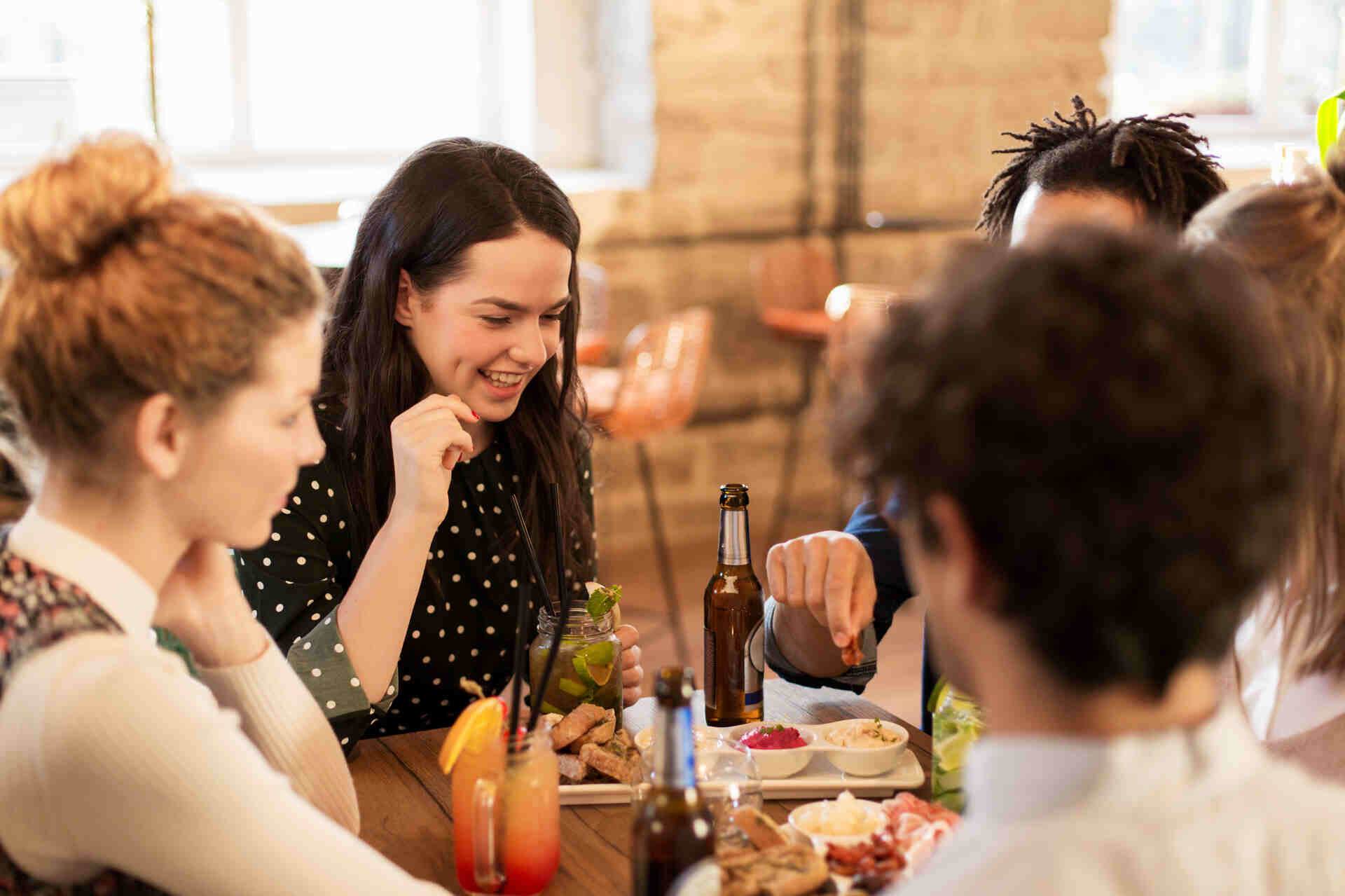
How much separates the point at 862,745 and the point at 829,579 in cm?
19

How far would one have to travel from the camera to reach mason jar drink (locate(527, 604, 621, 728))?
148 cm

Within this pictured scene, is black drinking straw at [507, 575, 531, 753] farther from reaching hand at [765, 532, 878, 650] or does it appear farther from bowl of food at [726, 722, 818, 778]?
reaching hand at [765, 532, 878, 650]

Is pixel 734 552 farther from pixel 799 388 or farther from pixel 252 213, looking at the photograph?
pixel 799 388

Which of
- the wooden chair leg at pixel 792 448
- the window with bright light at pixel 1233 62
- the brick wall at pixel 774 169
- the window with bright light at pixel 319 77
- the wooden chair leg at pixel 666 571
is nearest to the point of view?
the wooden chair leg at pixel 666 571

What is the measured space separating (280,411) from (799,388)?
3943 mm

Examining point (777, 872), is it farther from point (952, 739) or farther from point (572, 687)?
point (572, 687)

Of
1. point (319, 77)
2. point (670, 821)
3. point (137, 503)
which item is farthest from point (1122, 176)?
point (319, 77)

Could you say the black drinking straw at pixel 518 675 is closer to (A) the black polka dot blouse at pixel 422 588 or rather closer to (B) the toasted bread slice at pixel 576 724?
(B) the toasted bread slice at pixel 576 724

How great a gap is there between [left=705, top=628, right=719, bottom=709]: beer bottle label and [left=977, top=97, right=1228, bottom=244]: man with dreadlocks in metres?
0.63

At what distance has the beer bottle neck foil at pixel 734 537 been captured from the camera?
1479 millimetres

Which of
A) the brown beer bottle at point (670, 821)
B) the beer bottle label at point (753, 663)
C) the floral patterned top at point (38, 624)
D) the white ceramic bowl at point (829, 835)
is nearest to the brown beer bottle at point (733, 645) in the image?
the beer bottle label at point (753, 663)

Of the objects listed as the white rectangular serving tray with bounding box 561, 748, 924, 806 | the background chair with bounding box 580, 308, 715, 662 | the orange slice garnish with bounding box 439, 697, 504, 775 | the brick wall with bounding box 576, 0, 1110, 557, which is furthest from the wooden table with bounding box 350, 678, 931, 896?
the brick wall with bounding box 576, 0, 1110, 557

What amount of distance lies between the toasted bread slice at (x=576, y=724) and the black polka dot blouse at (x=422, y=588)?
0.50 ft

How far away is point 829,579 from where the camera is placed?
60.6 inches
